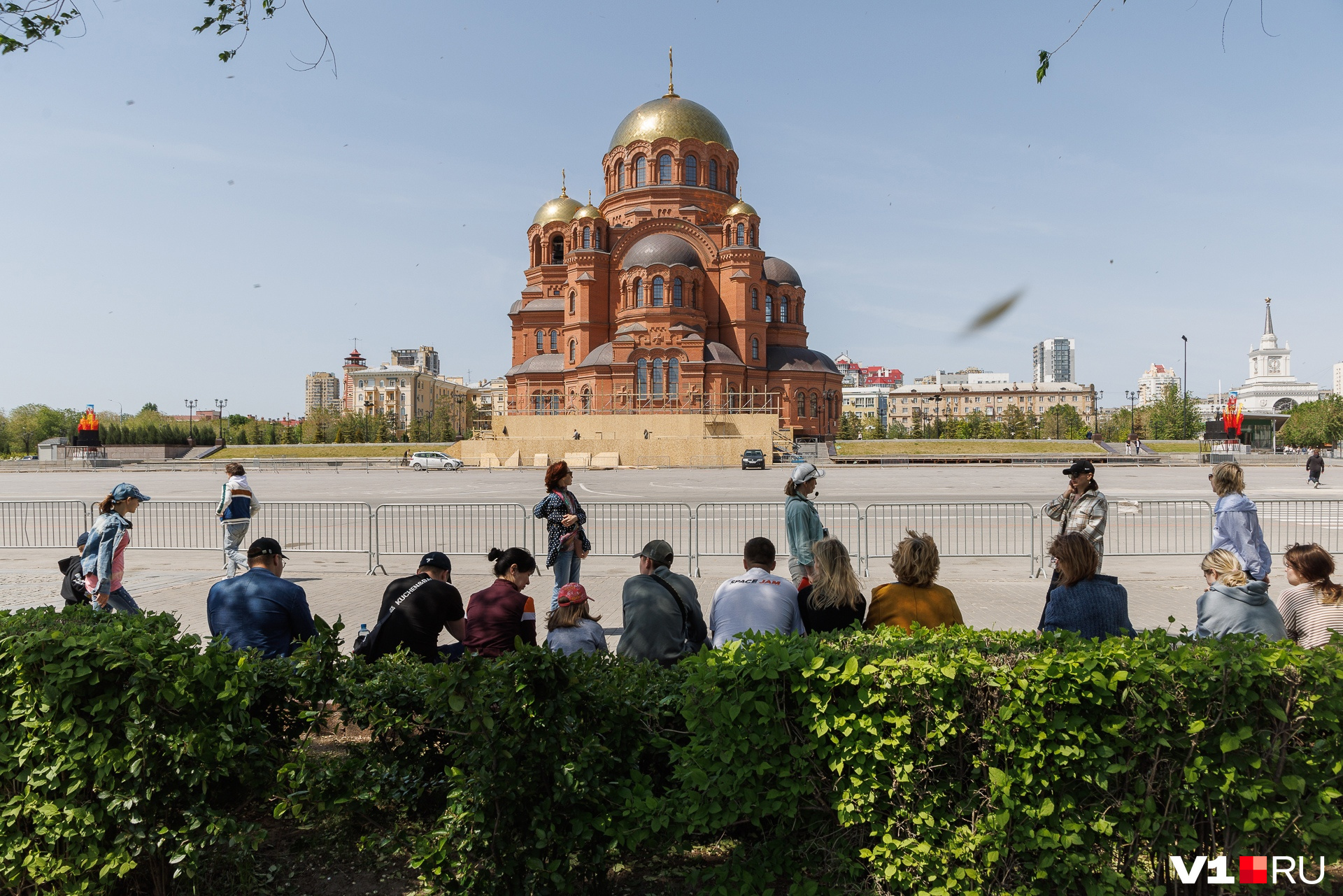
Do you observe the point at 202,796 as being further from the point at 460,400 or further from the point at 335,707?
the point at 460,400

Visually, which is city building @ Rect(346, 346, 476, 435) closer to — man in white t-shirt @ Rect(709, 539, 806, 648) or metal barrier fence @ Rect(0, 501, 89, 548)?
metal barrier fence @ Rect(0, 501, 89, 548)

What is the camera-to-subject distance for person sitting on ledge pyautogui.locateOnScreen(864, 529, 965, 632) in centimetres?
461

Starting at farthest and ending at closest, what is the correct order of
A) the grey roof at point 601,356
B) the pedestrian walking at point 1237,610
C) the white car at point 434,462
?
the grey roof at point 601,356 → the white car at point 434,462 → the pedestrian walking at point 1237,610

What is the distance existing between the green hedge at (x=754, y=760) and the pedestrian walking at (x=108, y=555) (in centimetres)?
344

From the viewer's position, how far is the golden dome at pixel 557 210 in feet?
219

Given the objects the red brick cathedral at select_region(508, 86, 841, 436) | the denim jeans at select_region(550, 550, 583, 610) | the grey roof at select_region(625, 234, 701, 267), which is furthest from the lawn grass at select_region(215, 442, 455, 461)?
the denim jeans at select_region(550, 550, 583, 610)

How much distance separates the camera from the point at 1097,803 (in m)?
3.01

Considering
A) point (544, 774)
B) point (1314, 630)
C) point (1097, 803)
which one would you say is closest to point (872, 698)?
point (1097, 803)

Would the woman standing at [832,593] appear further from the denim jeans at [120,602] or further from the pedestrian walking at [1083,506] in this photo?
the denim jeans at [120,602]

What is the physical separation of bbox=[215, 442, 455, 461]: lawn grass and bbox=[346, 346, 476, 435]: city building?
61.5 m

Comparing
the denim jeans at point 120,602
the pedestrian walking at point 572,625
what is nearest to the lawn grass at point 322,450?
the denim jeans at point 120,602

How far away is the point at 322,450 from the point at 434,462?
73.9 feet

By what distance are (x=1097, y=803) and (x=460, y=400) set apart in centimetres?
15567

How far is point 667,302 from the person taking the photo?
57719 mm
